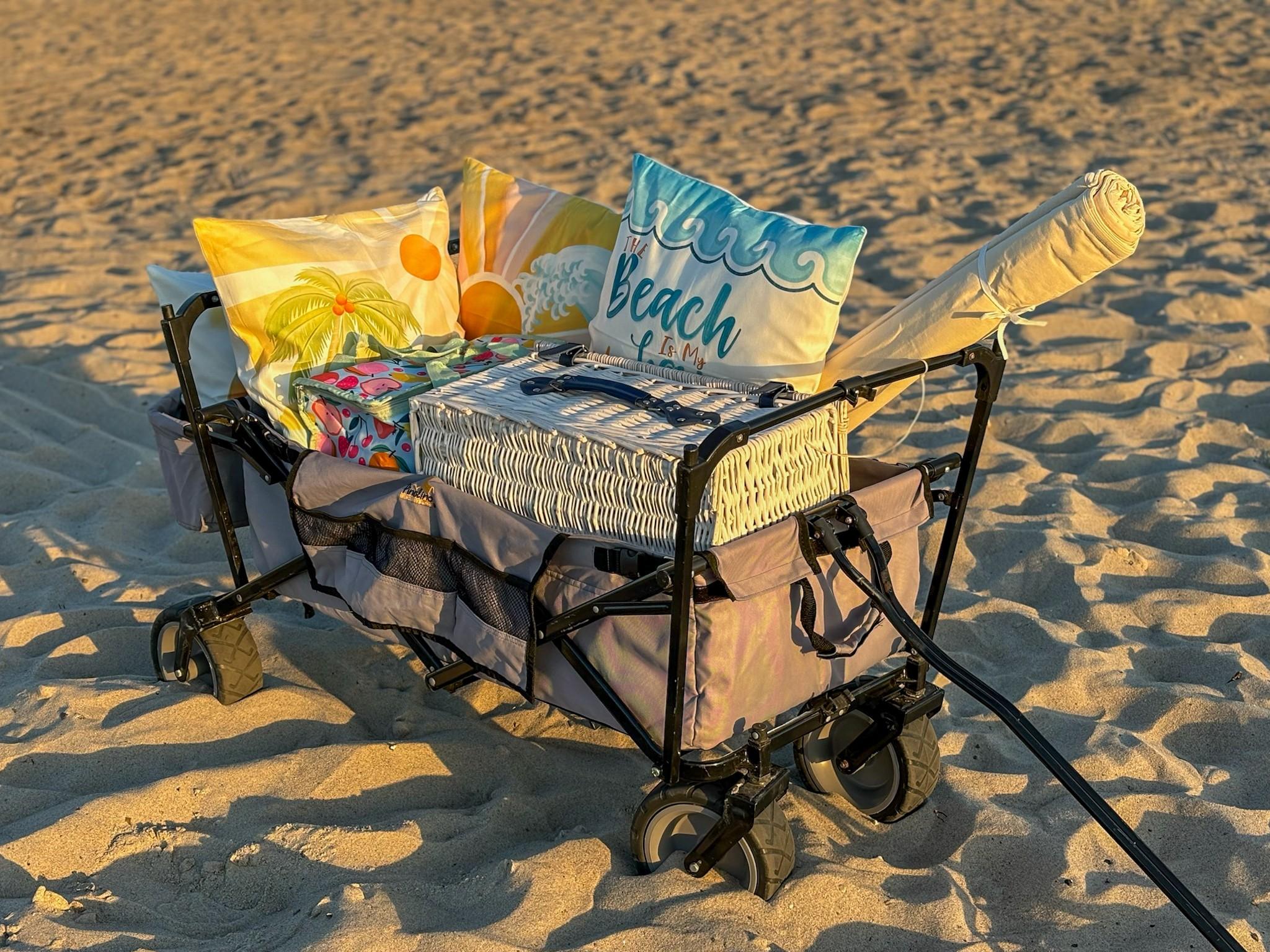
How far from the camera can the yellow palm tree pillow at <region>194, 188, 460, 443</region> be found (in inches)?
125

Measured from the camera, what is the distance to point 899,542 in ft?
9.21

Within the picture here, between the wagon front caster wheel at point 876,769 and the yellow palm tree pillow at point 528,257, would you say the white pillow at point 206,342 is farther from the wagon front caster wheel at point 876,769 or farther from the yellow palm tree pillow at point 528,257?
the wagon front caster wheel at point 876,769

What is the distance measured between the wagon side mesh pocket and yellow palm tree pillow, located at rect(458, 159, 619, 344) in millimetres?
840

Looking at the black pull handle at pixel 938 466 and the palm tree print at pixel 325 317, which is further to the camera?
the palm tree print at pixel 325 317

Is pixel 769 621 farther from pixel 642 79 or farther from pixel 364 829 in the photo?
pixel 642 79

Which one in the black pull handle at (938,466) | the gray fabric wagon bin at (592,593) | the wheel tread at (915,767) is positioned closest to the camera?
the gray fabric wagon bin at (592,593)

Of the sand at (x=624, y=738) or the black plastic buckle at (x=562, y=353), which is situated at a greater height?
the black plastic buckle at (x=562, y=353)

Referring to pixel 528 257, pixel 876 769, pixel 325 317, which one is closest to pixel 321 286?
pixel 325 317

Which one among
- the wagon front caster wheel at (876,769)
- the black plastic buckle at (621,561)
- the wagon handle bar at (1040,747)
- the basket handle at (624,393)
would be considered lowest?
the wagon front caster wheel at (876,769)

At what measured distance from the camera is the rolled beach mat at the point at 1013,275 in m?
2.51

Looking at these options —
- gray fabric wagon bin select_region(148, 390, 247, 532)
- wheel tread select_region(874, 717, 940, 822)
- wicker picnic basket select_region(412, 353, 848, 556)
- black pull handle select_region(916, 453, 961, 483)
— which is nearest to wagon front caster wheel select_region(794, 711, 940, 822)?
wheel tread select_region(874, 717, 940, 822)

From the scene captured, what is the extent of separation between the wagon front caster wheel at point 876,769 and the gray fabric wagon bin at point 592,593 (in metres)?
0.25

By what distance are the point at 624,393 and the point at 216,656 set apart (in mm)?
1327

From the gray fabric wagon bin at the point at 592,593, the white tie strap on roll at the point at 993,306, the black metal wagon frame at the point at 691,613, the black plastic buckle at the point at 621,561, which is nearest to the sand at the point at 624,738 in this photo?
the black metal wagon frame at the point at 691,613
